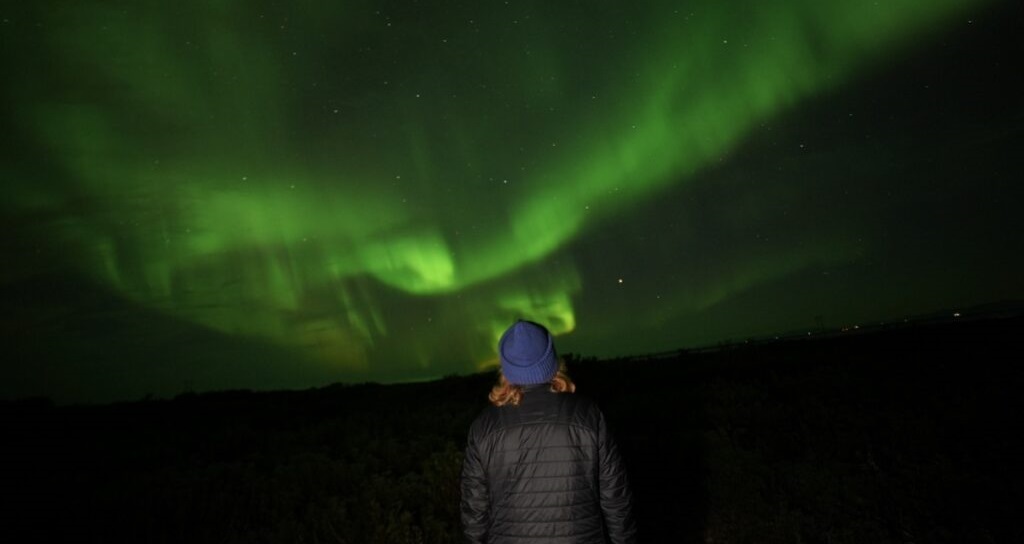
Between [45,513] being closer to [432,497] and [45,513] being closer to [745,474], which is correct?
[432,497]

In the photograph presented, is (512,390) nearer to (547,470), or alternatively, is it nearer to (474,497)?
(547,470)

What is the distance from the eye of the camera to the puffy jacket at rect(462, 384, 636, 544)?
300cm

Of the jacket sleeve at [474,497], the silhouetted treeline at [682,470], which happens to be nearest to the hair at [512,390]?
the jacket sleeve at [474,497]

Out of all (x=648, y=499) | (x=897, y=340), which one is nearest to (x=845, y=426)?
(x=648, y=499)

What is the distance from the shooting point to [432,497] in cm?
823

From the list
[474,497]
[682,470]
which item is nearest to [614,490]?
[474,497]

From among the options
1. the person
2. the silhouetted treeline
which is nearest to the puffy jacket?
the person

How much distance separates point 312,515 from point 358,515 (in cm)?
57

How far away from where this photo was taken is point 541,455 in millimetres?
2998

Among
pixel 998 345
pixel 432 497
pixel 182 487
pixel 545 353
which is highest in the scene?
pixel 545 353

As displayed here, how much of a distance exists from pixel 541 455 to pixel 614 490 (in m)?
0.48

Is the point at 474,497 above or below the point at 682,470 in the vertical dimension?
above

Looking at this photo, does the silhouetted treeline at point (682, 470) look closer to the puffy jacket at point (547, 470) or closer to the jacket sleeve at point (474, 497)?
the jacket sleeve at point (474, 497)

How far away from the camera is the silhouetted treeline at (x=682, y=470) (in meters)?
7.00
